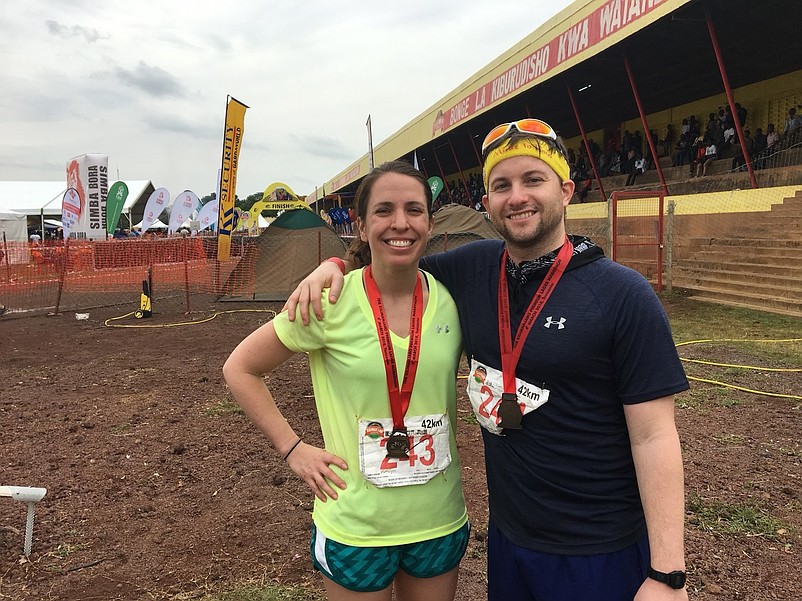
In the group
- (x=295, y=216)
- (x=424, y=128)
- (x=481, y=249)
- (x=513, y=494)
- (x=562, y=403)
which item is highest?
(x=424, y=128)

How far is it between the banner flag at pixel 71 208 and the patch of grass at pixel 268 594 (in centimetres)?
1740

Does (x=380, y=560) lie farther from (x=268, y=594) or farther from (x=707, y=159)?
(x=707, y=159)

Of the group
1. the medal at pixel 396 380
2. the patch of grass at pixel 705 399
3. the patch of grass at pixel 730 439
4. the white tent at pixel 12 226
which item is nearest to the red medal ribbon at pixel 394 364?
the medal at pixel 396 380

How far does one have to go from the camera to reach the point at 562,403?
1.50 metres

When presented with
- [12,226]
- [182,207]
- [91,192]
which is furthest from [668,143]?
[12,226]

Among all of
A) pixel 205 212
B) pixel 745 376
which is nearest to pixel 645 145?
pixel 745 376

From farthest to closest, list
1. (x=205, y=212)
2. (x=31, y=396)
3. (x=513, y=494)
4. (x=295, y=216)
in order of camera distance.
Answer: (x=205, y=212) < (x=295, y=216) < (x=31, y=396) < (x=513, y=494)

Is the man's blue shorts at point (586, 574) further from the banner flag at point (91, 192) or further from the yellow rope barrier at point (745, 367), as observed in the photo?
the banner flag at point (91, 192)

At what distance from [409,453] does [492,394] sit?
318mm

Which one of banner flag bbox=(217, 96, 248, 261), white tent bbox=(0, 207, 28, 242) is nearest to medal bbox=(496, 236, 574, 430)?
banner flag bbox=(217, 96, 248, 261)

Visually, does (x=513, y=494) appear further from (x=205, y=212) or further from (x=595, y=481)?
(x=205, y=212)

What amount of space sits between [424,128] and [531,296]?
1175 inches

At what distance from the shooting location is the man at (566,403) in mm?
1408

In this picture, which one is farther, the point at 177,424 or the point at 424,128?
the point at 424,128
